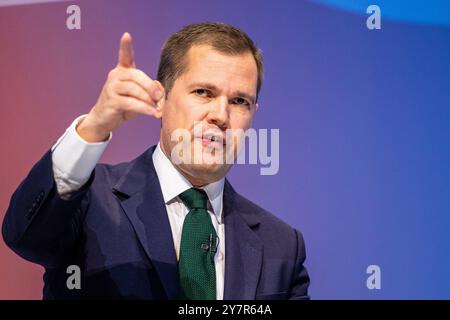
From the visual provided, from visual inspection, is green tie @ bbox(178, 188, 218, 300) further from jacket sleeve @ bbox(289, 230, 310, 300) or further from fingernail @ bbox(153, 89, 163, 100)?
fingernail @ bbox(153, 89, 163, 100)

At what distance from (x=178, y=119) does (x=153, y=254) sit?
350mm

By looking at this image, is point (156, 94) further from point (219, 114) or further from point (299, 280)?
point (299, 280)

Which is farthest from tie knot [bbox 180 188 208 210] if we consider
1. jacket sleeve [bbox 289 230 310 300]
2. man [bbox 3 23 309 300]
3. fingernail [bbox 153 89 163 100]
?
fingernail [bbox 153 89 163 100]

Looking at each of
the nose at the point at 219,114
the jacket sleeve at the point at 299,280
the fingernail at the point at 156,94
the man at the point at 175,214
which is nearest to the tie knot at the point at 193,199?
the man at the point at 175,214

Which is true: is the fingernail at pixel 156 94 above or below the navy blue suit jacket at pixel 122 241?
above

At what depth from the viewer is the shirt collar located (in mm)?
1692

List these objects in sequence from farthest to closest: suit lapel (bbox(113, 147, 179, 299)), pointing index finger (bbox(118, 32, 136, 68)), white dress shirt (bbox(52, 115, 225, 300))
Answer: suit lapel (bbox(113, 147, 179, 299)), white dress shirt (bbox(52, 115, 225, 300)), pointing index finger (bbox(118, 32, 136, 68))

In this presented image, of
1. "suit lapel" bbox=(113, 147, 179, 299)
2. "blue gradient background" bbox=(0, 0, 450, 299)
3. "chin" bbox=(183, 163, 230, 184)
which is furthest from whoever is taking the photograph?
"blue gradient background" bbox=(0, 0, 450, 299)

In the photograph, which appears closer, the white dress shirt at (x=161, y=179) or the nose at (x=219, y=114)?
the white dress shirt at (x=161, y=179)

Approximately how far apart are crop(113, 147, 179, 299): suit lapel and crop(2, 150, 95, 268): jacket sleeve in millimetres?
213

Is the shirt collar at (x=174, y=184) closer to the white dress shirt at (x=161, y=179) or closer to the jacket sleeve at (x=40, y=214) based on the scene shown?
the white dress shirt at (x=161, y=179)

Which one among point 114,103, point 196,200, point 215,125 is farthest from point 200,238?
point 114,103

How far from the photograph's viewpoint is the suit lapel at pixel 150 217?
5.08 ft
